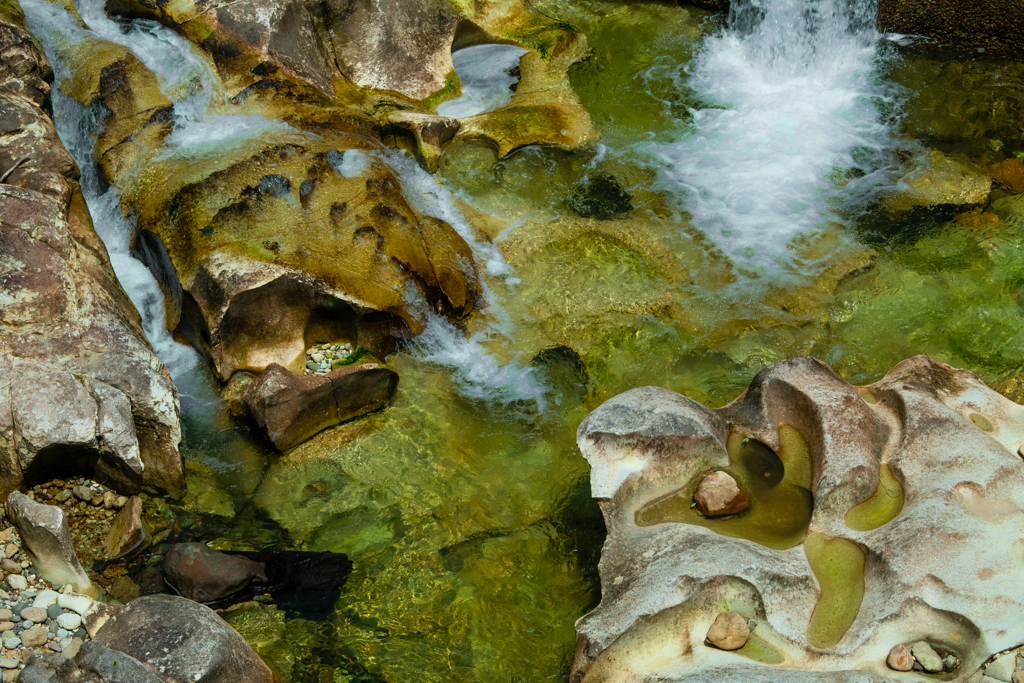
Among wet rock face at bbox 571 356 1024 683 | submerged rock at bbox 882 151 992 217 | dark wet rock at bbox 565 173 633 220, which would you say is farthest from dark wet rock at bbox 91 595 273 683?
submerged rock at bbox 882 151 992 217

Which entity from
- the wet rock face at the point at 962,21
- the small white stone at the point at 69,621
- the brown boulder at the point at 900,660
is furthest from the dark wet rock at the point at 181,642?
the wet rock face at the point at 962,21

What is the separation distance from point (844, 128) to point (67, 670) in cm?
842

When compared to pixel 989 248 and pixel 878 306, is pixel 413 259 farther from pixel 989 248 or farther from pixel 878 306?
pixel 989 248

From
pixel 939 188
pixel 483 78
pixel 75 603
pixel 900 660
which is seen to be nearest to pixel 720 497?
pixel 900 660

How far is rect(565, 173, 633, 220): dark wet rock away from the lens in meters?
7.69

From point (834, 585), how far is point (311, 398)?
3665mm

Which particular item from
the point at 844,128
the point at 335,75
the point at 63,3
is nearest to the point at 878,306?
the point at 844,128

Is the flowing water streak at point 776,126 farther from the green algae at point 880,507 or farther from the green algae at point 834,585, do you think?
the green algae at point 834,585

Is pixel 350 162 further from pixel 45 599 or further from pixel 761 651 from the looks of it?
pixel 761 651

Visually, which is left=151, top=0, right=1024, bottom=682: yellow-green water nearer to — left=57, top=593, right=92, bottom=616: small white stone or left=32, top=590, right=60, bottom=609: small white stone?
left=57, top=593, right=92, bottom=616: small white stone

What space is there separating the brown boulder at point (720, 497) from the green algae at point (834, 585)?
1.53 ft

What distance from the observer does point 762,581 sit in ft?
13.5

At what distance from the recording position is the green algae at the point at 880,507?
443 centimetres

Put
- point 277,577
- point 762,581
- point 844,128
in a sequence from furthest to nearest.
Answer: point 844,128, point 277,577, point 762,581
